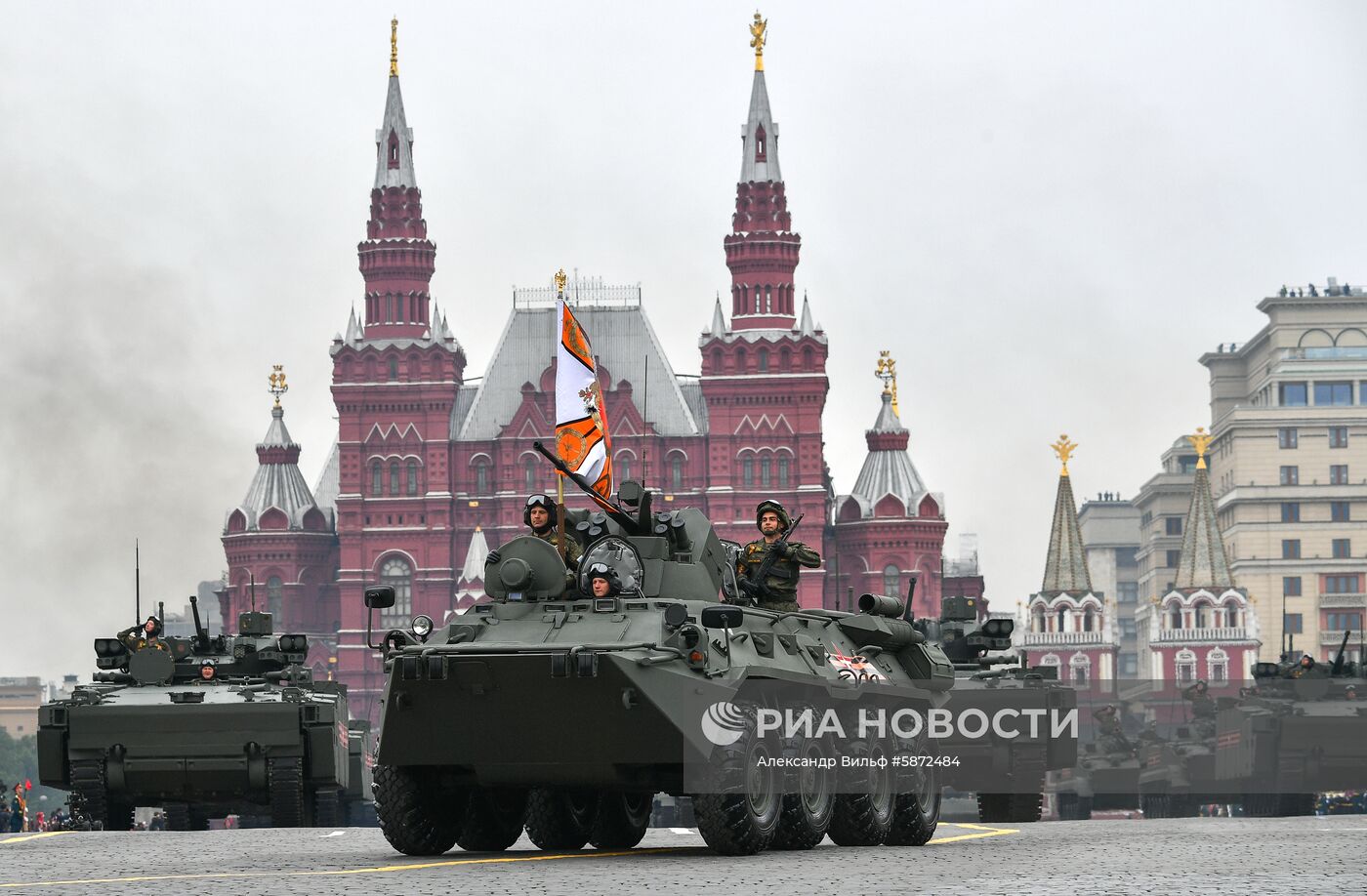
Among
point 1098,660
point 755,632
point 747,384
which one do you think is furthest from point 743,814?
point 1098,660

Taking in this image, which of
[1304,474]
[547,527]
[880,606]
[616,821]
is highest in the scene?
[1304,474]

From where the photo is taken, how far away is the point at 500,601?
17906mm

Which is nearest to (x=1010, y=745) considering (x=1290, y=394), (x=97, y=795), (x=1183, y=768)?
(x=97, y=795)

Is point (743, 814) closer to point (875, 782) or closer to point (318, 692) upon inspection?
point (875, 782)

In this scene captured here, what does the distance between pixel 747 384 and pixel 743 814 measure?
329 feet

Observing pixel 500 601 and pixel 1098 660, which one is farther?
pixel 1098 660

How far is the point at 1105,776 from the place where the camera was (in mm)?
47938

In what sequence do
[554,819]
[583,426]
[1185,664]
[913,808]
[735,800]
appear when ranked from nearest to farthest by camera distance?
[735,800] → [554,819] → [913,808] → [583,426] → [1185,664]

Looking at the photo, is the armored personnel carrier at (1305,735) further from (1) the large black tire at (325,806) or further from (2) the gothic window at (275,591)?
(2) the gothic window at (275,591)

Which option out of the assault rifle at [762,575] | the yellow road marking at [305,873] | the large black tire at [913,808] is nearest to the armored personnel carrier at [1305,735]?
the large black tire at [913,808]

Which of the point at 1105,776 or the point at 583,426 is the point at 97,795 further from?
the point at 1105,776

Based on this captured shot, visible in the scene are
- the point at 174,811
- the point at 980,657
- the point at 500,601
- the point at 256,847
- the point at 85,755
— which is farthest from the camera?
the point at 980,657

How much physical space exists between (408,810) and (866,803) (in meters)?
3.51

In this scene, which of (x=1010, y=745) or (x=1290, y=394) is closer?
(x=1010, y=745)
